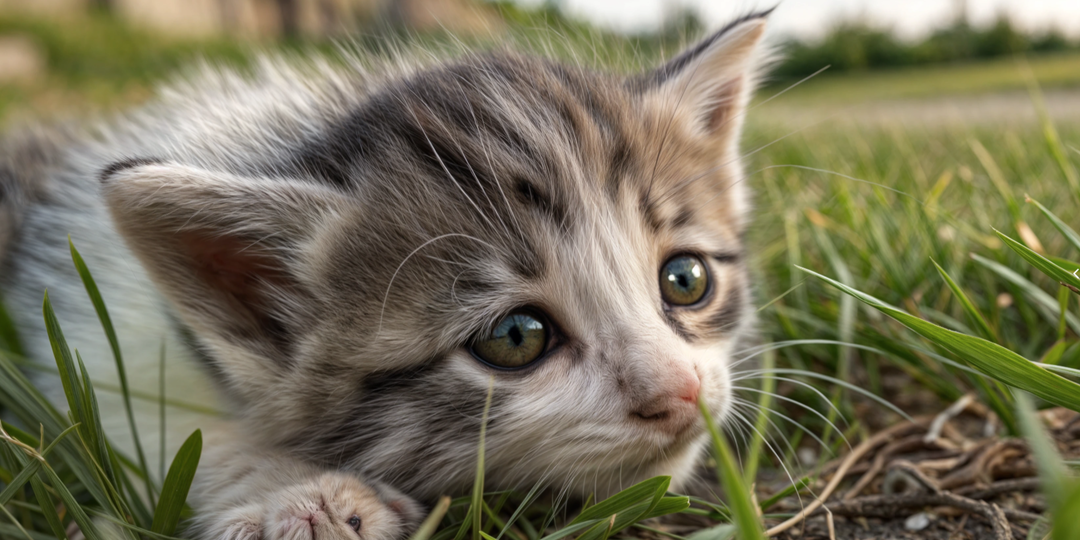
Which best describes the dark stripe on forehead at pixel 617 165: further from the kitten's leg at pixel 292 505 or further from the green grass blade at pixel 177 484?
the green grass blade at pixel 177 484

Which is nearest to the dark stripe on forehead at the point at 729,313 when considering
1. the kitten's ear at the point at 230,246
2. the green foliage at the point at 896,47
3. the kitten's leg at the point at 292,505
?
the kitten's leg at the point at 292,505

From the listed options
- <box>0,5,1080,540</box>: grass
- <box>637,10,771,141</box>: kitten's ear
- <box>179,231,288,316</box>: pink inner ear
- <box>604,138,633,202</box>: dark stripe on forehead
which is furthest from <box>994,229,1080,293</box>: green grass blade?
<box>179,231,288,316</box>: pink inner ear

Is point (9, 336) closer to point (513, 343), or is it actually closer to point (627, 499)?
point (513, 343)

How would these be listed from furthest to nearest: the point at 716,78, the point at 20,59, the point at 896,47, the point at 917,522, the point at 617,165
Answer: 1. the point at 896,47
2. the point at 20,59
3. the point at 716,78
4. the point at 617,165
5. the point at 917,522

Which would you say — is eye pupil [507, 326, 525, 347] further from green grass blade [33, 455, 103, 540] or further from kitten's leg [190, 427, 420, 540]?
green grass blade [33, 455, 103, 540]

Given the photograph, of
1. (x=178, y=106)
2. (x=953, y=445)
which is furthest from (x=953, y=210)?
(x=178, y=106)

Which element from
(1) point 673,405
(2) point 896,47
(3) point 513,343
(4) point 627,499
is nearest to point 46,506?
(3) point 513,343
